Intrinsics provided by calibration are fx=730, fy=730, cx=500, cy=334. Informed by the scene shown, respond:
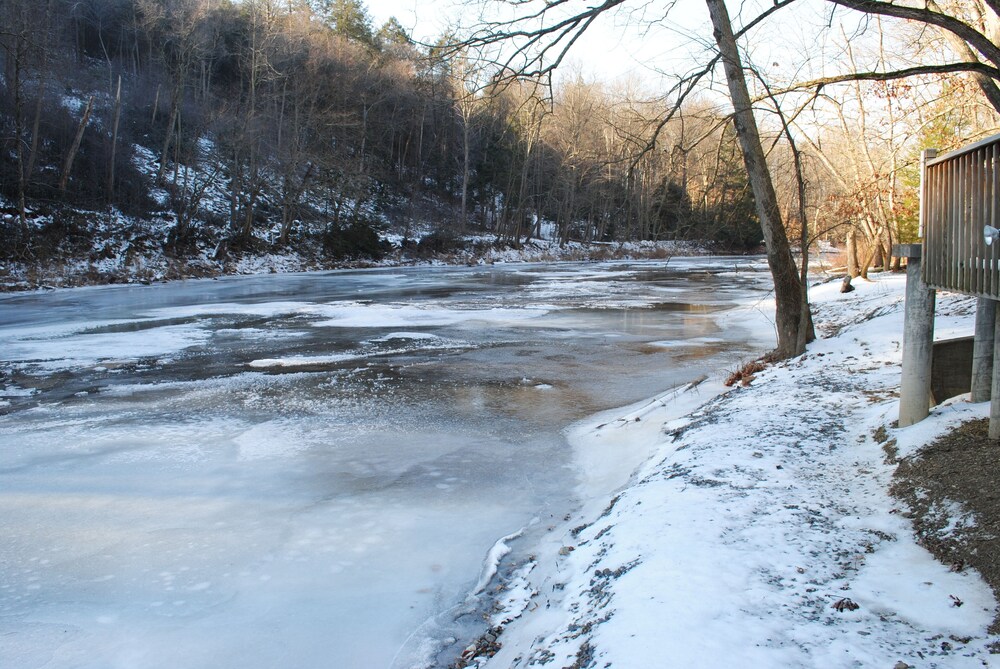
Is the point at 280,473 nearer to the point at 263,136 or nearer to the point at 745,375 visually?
the point at 745,375

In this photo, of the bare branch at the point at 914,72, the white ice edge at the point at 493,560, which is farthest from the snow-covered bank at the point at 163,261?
the white ice edge at the point at 493,560

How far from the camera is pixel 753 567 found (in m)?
3.89

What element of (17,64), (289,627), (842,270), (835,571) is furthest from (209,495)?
(842,270)

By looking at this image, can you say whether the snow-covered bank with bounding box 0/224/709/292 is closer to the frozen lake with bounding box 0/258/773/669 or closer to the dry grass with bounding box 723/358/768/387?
the dry grass with bounding box 723/358/768/387

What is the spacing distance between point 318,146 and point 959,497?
4441 centimetres

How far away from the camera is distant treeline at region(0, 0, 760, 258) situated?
30000 millimetres

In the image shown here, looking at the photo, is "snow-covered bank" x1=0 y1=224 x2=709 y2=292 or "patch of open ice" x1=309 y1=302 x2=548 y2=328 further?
"snow-covered bank" x1=0 y1=224 x2=709 y2=292

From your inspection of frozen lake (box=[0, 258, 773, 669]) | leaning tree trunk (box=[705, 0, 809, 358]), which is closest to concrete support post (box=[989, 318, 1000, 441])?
frozen lake (box=[0, 258, 773, 669])

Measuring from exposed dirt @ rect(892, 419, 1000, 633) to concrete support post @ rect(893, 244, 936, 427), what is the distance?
0.45m

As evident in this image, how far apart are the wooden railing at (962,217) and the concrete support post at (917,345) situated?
0.15m

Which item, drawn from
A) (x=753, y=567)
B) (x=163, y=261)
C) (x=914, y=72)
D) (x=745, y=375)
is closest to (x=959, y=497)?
(x=753, y=567)

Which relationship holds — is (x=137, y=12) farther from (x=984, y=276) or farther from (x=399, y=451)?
(x=984, y=276)

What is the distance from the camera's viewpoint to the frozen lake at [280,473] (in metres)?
4.11

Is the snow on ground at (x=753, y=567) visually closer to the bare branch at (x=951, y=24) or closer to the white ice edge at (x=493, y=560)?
the white ice edge at (x=493, y=560)
